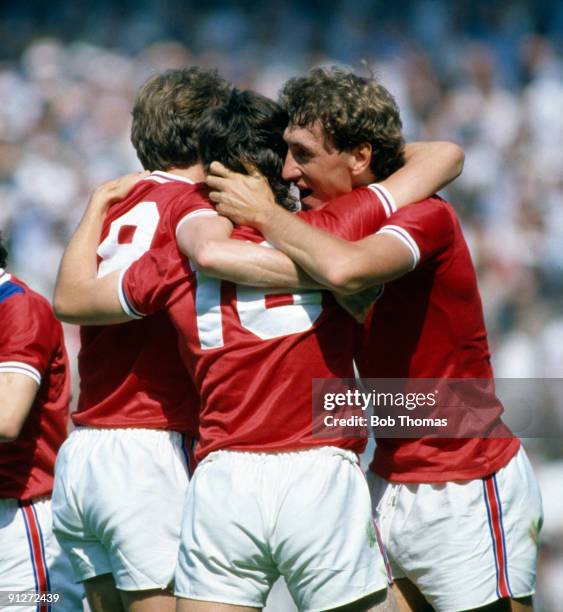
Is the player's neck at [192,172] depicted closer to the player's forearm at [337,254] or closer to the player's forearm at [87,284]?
the player's forearm at [87,284]

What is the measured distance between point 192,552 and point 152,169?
129 cm

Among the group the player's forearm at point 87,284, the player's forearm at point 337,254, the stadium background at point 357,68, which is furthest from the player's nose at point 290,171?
the stadium background at point 357,68

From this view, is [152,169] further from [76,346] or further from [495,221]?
[495,221]

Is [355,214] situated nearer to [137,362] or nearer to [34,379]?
[137,362]

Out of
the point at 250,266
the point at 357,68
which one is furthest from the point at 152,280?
the point at 357,68

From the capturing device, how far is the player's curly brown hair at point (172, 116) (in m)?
3.10

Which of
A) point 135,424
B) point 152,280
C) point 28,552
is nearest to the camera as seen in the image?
point 152,280

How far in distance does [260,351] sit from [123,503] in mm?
719

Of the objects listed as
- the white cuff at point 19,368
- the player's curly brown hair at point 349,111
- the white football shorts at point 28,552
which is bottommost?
the white football shorts at point 28,552

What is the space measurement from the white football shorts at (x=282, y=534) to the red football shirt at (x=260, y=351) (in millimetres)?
65

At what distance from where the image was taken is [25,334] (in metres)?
3.21

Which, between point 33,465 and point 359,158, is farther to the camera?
point 33,465

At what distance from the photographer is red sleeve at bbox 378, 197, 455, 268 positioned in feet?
8.33

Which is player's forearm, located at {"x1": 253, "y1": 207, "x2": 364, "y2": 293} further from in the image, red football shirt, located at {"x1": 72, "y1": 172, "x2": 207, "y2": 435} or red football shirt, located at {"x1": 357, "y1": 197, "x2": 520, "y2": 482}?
red football shirt, located at {"x1": 72, "y1": 172, "x2": 207, "y2": 435}
